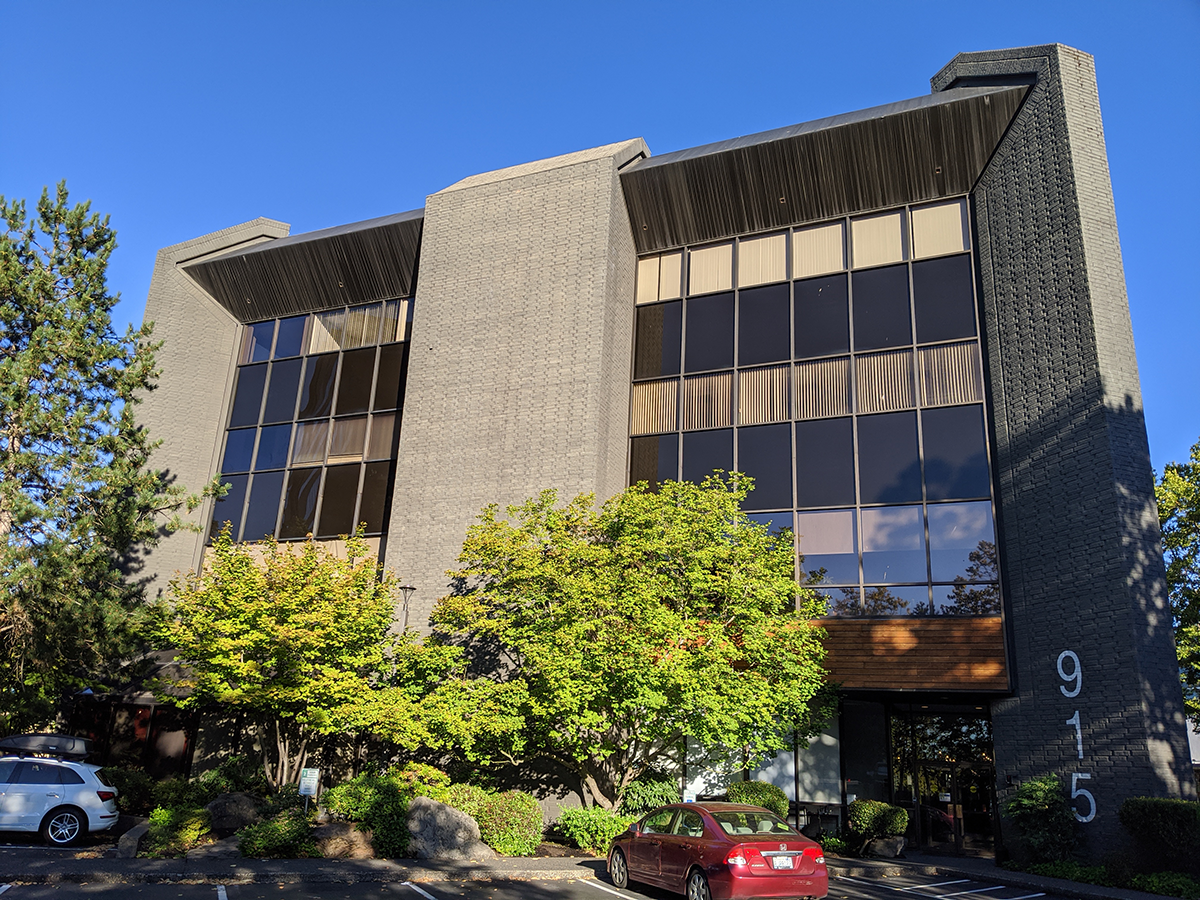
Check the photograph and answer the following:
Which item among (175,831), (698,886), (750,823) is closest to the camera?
(698,886)

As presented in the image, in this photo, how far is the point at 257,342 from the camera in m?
30.5

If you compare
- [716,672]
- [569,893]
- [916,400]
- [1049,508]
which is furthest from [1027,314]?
[569,893]

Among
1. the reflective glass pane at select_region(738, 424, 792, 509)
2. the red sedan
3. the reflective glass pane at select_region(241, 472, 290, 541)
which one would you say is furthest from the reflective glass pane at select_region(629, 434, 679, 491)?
the red sedan

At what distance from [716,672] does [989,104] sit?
16086 millimetres

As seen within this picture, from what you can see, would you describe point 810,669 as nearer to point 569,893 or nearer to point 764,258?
point 569,893

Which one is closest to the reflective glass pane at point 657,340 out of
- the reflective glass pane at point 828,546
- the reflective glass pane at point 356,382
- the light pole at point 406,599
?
the reflective glass pane at point 828,546

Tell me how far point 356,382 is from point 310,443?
2411 millimetres

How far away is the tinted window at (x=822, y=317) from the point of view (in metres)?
22.9

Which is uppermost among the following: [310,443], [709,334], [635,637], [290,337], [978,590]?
[290,337]

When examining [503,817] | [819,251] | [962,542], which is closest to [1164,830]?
[962,542]

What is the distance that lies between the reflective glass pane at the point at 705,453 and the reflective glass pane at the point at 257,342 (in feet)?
51.3

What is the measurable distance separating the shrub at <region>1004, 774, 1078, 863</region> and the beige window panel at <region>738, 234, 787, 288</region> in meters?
13.9

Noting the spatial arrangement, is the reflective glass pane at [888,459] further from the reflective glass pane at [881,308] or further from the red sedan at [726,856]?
the red sedan at [726,856]

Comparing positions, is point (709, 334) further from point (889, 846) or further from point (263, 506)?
point (263, 506)
